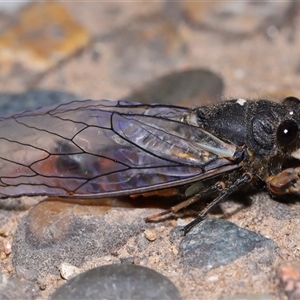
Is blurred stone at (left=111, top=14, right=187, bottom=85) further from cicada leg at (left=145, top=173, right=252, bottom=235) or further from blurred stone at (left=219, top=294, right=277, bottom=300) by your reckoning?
blurred stone at (left=219, top=294, right=277, bottom=300)

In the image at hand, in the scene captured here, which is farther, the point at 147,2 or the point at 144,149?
the point at 147,2

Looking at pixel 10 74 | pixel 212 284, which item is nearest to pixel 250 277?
pixel 212 284

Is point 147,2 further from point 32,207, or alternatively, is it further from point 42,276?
point 42,276

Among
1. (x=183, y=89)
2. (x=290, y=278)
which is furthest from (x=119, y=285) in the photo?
(x=183, y=89)

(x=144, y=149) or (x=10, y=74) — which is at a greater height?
(x=10, y=74)

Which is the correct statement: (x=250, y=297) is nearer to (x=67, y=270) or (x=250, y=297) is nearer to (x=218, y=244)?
(x=218, y=244)

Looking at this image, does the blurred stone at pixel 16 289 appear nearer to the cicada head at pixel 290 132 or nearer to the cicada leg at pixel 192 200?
the cicada leg at pixel 192 200

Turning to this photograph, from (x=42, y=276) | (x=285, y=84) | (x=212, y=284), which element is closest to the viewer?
(x=212, y=284)
